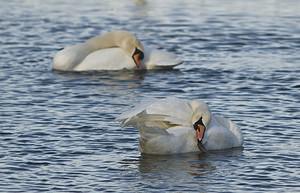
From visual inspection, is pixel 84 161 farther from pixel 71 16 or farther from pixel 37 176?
pixel 71 16

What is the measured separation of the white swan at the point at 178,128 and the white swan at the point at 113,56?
6428mm

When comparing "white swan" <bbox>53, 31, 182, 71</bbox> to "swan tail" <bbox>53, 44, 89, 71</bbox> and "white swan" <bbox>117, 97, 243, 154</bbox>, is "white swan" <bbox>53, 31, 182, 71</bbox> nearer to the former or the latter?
"swan tail" <bbox>53, 44, 89, 71</bbox>

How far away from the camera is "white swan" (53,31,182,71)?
2106 centimetres

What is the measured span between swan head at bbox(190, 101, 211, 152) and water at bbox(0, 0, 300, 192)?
0.75 feet

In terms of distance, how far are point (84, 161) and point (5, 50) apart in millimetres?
9146

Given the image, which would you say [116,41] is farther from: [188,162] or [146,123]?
[188,162]

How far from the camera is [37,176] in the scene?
13.0m

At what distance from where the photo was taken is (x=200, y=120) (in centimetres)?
1418

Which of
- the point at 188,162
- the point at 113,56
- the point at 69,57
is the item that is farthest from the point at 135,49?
the point at 188,162

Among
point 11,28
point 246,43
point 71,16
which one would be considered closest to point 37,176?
point 246,43

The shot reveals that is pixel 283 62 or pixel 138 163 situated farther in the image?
pixel 283 62

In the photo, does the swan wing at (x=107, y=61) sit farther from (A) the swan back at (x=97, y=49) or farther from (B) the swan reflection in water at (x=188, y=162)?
(B) the swan reflection in water at (x=188, y=162)

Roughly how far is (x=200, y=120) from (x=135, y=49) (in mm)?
7199

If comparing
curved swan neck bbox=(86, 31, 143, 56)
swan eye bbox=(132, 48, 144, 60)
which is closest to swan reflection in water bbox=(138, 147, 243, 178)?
swan eye bbox=(132, 48, 144, 60)
